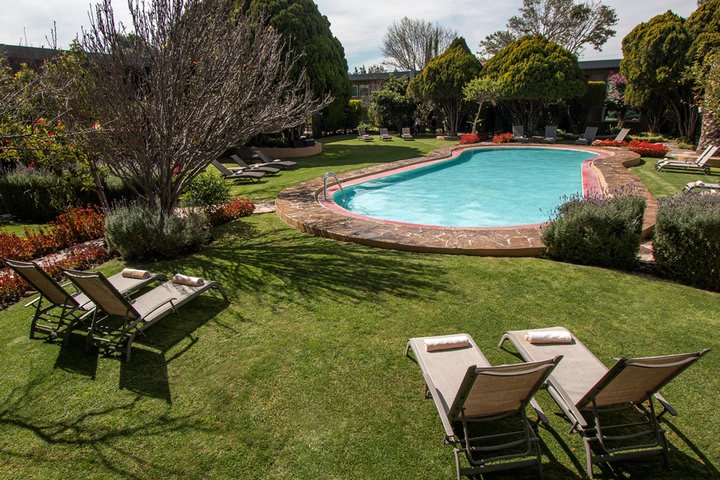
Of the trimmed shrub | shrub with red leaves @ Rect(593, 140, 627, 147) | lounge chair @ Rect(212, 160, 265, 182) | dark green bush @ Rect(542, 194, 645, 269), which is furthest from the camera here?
shrub with red leaves @ Rect(593, 140, 627, 147)

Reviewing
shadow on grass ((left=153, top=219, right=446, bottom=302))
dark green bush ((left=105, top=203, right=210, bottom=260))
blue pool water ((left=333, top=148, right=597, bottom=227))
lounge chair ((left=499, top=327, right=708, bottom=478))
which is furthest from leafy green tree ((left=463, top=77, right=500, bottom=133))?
lounge chair ((left=499, top=327, right=708, bottom=478))

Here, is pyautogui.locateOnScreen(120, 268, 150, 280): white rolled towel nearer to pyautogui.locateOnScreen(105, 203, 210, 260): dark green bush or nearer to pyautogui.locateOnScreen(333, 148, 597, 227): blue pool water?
pyautogui.locateOnScreen(105, 203, 210, 260): dark green bush

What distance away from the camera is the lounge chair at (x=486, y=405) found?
3.15m

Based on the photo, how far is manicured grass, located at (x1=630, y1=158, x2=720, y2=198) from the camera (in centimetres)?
1333

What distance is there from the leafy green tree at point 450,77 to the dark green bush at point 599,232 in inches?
961

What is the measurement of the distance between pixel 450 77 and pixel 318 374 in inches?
1143

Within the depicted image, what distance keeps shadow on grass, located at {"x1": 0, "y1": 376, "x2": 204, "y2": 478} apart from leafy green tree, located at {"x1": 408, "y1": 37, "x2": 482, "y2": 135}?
29807 millimetres

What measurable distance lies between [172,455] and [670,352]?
18.0ft

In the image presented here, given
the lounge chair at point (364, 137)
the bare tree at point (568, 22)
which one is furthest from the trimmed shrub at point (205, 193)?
the bare tree at point (568, 22)

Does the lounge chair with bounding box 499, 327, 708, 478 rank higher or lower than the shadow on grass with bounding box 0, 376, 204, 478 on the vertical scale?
higher

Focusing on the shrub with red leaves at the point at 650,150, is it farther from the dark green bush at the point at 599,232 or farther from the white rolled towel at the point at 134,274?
the white rolled towel at the point at 134,274

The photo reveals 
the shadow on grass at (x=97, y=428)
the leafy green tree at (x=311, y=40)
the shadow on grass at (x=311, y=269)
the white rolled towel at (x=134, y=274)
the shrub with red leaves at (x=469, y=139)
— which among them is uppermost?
the leafy green tree at (x=311, y=40)

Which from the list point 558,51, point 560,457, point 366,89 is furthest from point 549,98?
point 560,457

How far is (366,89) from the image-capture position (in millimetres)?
46156
